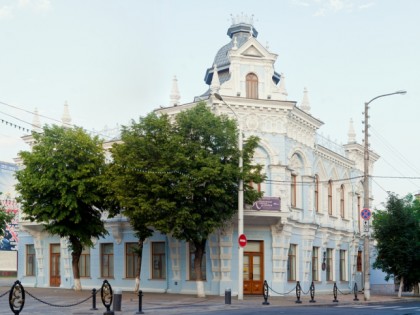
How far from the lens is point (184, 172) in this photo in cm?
3091

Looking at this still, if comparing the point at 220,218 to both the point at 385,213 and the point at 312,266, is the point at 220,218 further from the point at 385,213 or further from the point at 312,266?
the point at 385,213

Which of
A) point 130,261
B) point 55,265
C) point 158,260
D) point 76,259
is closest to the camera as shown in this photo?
point 158,260

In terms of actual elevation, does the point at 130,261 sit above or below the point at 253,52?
below

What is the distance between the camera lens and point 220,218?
3159cm

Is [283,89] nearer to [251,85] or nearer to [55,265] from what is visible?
[251,85]

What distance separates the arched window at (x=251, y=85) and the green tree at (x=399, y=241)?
1158 centimetres

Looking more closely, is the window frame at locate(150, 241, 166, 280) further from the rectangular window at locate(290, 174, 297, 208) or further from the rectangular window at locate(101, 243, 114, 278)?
the rectangular window at locate(290, 174, 297, 208)

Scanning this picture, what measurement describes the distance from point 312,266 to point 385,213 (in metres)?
5.92

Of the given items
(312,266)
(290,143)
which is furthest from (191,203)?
(312,266)

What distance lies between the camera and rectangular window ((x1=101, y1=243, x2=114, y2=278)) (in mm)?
40406

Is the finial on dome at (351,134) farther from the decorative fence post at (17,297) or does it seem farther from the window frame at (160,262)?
the decorative fence post at (17,297)

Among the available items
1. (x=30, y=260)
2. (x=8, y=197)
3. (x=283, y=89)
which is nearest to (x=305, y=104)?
(x=283, y=89)

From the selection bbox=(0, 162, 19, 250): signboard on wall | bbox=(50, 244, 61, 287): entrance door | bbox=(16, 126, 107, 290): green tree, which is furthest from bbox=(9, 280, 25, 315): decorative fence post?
bbox=(0, 162, 19, 250): signboard on wall

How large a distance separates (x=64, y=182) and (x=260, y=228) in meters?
10.3
